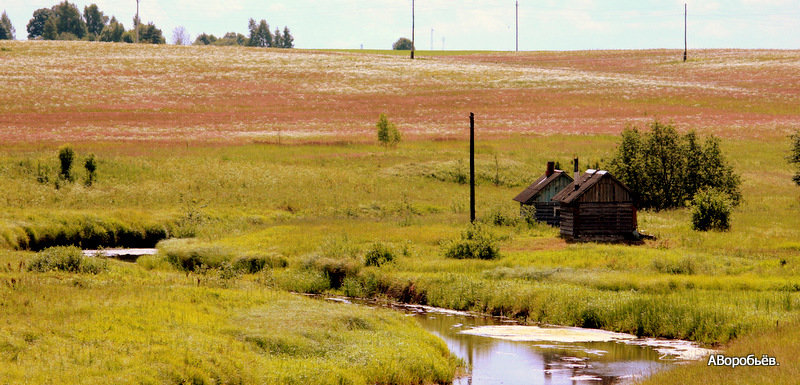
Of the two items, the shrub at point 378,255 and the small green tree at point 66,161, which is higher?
the small green tree at point 66,161

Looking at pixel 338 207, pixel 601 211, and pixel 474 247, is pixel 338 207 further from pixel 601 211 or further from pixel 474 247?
pixel 474 247

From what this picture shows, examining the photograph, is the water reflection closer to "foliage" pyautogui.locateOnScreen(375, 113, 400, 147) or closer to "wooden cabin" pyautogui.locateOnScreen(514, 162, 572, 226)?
"wooden cabin" pyautogui.locateOnScreen(514, 162, 572, 226)

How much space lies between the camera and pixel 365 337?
24531 mm

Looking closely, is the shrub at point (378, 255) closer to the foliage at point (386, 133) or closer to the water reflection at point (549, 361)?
the water reflection at point (549, 361)

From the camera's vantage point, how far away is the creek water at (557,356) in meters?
23.2

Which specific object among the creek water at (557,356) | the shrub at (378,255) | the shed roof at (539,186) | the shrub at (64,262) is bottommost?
the creek water at (557,356)

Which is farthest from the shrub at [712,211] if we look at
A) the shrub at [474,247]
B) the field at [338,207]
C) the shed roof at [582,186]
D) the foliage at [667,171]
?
the foliage at [667,171]

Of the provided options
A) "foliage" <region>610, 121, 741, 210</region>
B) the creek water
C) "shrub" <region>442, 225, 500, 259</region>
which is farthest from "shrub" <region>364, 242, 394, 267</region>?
"foliage" <region>610, 121, 741, 210</region>

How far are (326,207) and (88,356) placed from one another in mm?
43404

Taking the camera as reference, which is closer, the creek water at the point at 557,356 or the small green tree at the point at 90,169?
the creek water at the point at 557,356

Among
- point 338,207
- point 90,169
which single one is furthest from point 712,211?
point 90,169

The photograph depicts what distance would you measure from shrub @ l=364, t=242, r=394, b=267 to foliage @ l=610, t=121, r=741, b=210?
26.7m

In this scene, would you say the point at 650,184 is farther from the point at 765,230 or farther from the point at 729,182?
the point at 765,230

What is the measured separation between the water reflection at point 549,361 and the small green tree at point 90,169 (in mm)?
41689
